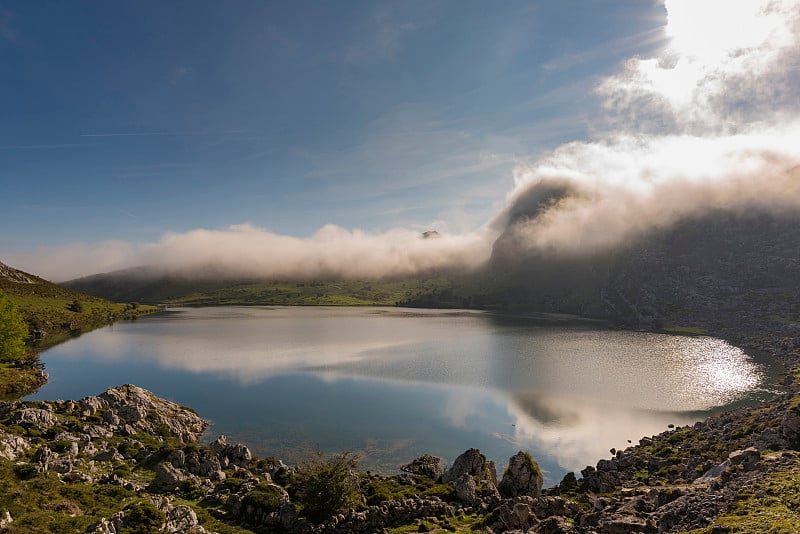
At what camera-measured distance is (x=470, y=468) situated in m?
43.6

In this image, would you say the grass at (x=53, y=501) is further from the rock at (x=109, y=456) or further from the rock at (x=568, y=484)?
the rock at (x=568, y=484)

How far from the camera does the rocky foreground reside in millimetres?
24625

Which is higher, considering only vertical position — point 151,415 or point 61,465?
point 61,465

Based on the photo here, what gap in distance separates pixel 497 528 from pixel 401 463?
22743 mm

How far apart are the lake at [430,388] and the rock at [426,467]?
228 centimetres

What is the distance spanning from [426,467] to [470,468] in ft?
20.9

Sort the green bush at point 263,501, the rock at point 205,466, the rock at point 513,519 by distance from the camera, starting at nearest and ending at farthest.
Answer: the rock at point 513,519
the green bush at point 263,501
the rock at point 205,466

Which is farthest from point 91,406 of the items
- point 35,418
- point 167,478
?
point 167,478

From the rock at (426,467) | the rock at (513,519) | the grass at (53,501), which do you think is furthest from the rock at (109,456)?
the rock at (513,519)

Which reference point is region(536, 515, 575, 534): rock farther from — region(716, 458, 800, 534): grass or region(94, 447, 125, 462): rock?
region(94, 447, 125, 462): rock

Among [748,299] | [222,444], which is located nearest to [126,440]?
[222,444]

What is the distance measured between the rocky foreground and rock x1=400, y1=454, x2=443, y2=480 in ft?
0.56

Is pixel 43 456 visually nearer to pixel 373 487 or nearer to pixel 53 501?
pixel 53 501

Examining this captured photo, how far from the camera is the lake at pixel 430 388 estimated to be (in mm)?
58969
